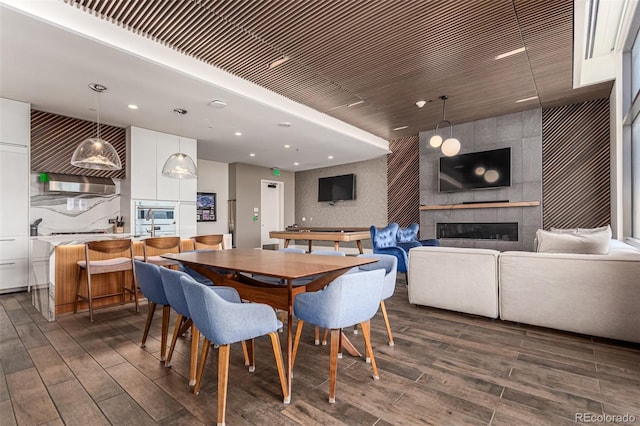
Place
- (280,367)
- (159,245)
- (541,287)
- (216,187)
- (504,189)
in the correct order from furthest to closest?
(216,187)
(504,189)
(159,245)
(541,287)
(280,367)

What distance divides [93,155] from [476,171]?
6.72 meters

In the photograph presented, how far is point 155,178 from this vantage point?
19.4 feet

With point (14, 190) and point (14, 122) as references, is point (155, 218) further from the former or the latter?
point (14, 122)

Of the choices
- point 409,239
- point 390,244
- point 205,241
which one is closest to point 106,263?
point 205,241

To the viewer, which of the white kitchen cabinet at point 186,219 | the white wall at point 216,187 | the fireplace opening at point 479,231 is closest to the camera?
the fireplace opening at point 479,231

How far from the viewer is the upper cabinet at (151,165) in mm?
5629

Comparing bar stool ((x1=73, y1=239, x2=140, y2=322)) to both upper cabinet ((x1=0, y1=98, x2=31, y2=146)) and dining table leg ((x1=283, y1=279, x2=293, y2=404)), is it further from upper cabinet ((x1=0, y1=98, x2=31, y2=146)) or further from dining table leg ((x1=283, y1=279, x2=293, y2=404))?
dining table leg ((x1=283, y1=279, x2=293, y2=404))

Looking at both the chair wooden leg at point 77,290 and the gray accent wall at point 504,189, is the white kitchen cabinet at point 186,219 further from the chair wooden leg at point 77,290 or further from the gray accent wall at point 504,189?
the gray accent wall at point 504,189

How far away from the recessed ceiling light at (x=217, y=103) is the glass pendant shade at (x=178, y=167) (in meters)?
0.98

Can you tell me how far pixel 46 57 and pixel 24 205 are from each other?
259 centimetres

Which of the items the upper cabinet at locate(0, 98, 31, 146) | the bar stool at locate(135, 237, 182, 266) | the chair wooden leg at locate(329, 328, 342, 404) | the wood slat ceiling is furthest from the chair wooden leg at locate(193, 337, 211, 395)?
the upper cabinet at locate(0, 98, 31, 146)

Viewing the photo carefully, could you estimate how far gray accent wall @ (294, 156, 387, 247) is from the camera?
877 cm

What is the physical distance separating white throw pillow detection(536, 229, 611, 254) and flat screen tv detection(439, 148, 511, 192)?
337 cm

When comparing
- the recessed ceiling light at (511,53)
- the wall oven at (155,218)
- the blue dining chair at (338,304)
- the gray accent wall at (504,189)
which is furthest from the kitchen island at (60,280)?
the gray accent wall at (504,189)
